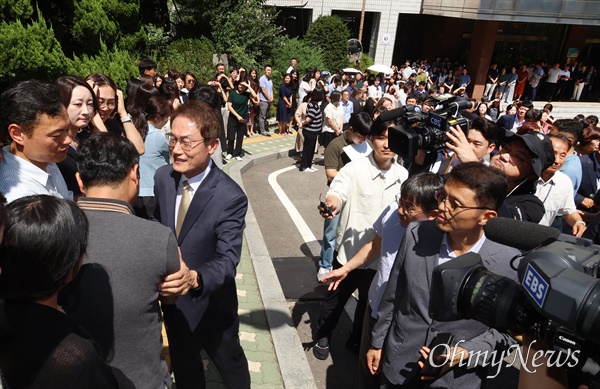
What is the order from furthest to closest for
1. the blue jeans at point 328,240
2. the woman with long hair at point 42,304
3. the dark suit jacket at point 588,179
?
the dark suit jacket at point 588,179, the blue jeans at point 328,240, the woman with long hair at point 42,304

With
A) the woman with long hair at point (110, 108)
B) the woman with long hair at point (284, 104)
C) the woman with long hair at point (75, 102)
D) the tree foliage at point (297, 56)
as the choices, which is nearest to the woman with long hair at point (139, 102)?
the woman with long hair at point (110, 108)

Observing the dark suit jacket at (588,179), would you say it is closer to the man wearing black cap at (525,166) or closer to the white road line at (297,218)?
the man wearing black cap at (525,166)

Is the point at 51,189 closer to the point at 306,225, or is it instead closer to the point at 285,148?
the point at 306,225

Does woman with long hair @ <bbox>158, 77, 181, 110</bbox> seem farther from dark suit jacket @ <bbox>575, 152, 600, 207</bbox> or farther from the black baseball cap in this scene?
dark suit jacket @ <bbox>575, 152, 600, 207</bbox>

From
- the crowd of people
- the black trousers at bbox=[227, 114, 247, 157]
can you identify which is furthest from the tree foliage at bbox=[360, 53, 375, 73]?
the crowd of people

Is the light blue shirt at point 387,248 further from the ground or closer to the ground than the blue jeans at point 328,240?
further from the ground

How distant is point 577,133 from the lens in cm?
562

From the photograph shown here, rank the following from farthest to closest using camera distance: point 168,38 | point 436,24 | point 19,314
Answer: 1. point 436,24
2. point 168,38
3. point 19,314

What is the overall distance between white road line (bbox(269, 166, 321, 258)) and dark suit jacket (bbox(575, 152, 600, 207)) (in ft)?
11.0

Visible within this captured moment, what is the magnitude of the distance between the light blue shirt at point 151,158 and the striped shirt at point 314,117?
17.9 feet

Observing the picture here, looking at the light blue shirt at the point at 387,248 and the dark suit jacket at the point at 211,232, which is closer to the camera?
the dark suit jacket at the point at 211,232

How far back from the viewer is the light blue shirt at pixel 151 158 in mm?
4191

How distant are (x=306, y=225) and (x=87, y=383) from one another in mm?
5700

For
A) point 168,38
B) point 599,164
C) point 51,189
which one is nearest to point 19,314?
point 51,189
